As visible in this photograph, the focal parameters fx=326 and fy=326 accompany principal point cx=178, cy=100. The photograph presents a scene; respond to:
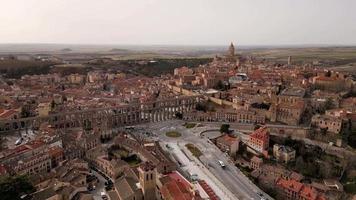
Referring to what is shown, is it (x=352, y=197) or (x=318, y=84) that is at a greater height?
(x=318, y=84)

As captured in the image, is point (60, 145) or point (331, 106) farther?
point (331, 106)

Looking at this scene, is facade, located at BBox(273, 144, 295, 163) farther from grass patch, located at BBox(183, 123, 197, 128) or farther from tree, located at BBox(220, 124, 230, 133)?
grass patch, located at BBox(183, 123, 197, 128)

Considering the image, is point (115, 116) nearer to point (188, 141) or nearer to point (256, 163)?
point (188, 141)

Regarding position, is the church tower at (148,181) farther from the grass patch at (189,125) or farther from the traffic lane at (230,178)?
the grass patch at (189,125)

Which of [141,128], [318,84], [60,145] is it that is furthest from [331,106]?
[60,145]

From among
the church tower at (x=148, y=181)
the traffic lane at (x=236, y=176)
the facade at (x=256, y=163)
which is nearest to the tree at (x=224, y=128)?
the traffic lane at (x=236, y=176)

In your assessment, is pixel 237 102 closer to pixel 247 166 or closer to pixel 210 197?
pixel 247 166
